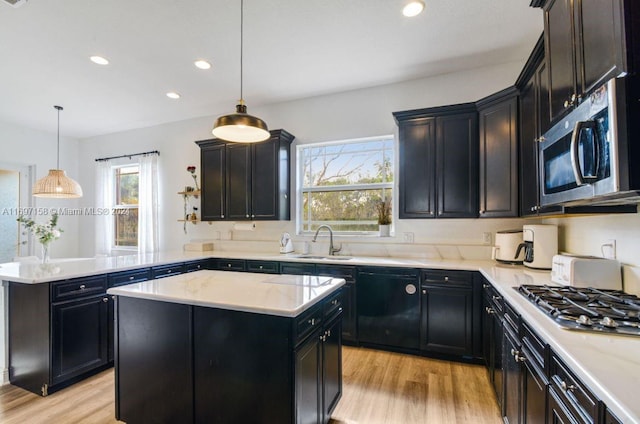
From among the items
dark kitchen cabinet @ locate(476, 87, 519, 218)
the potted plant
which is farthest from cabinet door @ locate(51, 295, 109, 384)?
dark kitchen cabinet @ locate(476, 87, 519, 218)

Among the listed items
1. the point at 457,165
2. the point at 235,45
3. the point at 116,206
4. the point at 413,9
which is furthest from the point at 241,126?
the point at 116,206

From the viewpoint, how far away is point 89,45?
2.75m

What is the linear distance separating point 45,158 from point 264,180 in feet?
14.4

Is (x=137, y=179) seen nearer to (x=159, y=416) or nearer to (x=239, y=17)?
(x=239, y=17)

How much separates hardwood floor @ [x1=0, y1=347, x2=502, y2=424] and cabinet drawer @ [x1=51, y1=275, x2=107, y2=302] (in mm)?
736

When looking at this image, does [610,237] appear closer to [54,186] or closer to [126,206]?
[54,186]

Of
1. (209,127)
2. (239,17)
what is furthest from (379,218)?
(209,127)

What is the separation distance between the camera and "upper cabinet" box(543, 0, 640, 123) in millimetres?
979

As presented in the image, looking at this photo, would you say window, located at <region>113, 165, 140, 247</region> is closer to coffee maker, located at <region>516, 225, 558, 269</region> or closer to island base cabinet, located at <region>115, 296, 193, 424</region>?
island base cabinet, located at <region>115, 296, 193, 424</region>

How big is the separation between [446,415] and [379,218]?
2060 millimetres

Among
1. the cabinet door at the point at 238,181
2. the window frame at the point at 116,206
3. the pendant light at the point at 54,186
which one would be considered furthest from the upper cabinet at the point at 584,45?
the window frame at the point at 116,206

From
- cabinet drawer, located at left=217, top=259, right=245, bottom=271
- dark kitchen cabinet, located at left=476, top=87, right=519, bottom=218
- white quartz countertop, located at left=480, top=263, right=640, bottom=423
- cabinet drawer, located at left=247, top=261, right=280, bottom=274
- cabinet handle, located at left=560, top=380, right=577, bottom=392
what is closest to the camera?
white quartz countertop, located at left=480, top=263, right=640, bottom=423

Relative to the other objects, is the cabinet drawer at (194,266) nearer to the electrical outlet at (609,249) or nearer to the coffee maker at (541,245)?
the coffee maker at (541,245)

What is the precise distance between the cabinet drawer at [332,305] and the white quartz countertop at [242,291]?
69 millimetres
